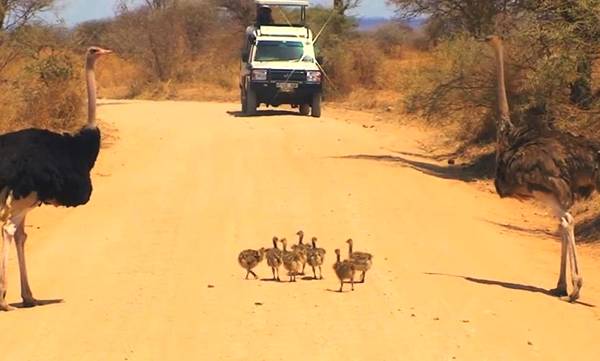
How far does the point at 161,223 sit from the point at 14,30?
46.1 ft

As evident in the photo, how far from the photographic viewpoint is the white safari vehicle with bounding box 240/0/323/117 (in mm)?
32812

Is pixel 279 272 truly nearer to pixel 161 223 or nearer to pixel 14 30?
pixel 161 223

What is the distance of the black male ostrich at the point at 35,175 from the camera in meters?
10.4

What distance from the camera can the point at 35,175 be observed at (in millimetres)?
10484

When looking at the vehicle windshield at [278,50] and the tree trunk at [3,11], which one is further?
the vehicle windshield at [278,50]

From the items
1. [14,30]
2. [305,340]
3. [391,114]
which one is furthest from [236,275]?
[391,114]

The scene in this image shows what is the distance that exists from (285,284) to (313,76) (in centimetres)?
2200

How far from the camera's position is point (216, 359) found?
860cm

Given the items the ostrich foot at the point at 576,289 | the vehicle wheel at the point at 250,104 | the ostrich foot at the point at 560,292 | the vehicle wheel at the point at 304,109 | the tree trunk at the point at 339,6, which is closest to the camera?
the ostrich foot at the point at 576,289

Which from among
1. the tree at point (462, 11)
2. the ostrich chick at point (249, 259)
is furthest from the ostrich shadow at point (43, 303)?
the tree at point (462, 11)

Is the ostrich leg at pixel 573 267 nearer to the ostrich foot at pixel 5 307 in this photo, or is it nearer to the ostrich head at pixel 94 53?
the ostrich head at pixel 94 53

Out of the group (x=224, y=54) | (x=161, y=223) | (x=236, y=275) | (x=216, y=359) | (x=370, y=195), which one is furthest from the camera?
(x=224, y=54)

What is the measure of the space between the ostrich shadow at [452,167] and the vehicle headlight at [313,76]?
31.7 ft

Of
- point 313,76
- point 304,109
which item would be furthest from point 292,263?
point 304,109
